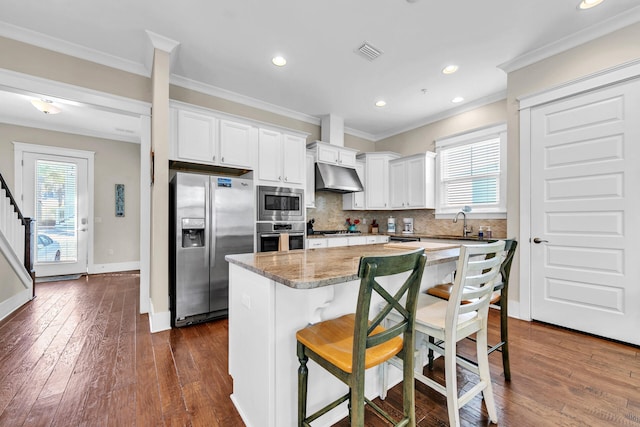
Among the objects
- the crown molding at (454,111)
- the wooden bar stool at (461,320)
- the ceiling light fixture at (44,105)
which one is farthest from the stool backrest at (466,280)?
the ceiling light fixture at (44,105)

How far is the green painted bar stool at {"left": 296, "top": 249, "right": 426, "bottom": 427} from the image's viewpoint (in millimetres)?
953

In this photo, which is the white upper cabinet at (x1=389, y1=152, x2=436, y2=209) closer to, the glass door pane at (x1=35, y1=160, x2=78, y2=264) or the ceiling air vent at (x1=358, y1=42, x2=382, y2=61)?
the ceiling air vent at (x1=358, y1=42, x2=382, y2=61)

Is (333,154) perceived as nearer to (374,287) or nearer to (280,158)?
(280,158)

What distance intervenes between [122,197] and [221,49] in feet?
15.0

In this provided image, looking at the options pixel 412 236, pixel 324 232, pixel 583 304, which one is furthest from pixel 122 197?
pixel 583 304

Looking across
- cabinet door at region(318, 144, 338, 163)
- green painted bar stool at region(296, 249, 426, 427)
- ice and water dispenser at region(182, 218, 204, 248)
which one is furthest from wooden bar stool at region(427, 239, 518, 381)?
cabinet door at region(318, 144, 338, 163)

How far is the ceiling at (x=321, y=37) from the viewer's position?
2318mm

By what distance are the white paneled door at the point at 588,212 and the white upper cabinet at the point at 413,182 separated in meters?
1.76

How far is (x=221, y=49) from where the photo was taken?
287cm

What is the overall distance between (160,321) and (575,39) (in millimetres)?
5085

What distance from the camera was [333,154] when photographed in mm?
4695

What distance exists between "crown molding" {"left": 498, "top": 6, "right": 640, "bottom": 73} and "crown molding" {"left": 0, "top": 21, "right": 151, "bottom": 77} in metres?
4.31

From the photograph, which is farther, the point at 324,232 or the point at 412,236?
the point at 324,232

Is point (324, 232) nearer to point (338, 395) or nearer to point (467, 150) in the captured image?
point (467, 150)
